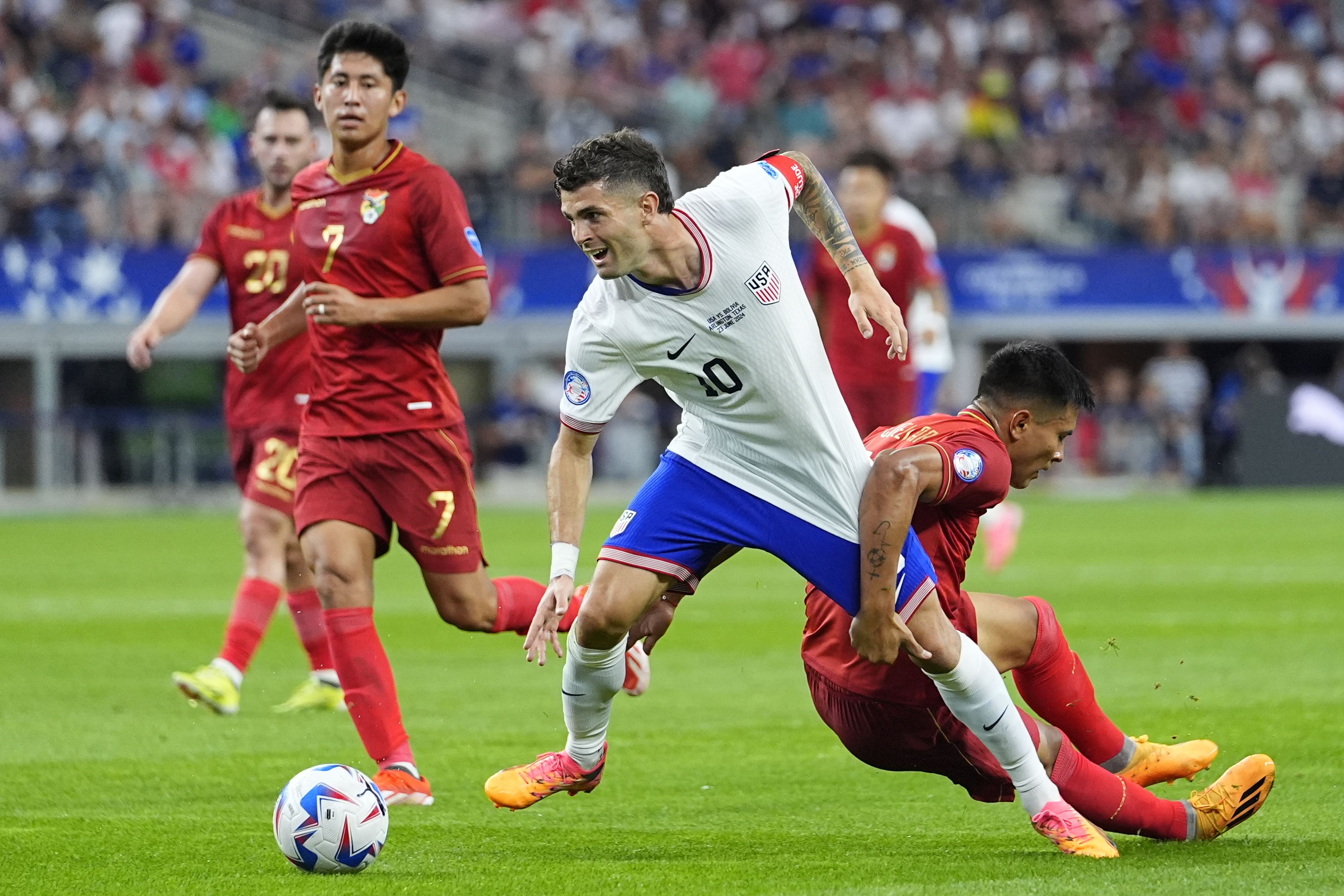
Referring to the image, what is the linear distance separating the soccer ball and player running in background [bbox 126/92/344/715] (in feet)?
10.6

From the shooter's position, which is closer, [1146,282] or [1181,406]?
[1181,406]

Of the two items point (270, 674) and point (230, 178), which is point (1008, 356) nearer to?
point (270, 674)

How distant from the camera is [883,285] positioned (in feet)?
37.0

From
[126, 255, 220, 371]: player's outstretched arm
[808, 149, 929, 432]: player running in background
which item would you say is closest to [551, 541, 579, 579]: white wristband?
[126, 255, 220, 371]: player's outstretched arm

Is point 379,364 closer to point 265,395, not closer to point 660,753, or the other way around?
point 660,753

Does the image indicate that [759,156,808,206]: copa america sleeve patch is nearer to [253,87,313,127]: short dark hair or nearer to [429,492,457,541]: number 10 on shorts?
[429,492,457,541]: number 10 on shorts

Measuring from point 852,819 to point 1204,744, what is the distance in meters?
1.03

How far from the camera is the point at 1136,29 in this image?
31.8 metres

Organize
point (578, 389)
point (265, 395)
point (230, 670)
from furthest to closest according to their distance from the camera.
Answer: point (265, 395), point (230, 670), point (578, 389)

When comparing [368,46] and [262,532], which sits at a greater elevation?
[368,46]

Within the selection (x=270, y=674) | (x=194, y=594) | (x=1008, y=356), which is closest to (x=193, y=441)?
(x=194, y=594)

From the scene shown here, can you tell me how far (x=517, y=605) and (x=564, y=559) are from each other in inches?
51.9

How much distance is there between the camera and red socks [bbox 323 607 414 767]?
5984 millimetres

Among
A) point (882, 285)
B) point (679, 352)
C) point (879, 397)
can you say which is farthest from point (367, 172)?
point (879, 397)
